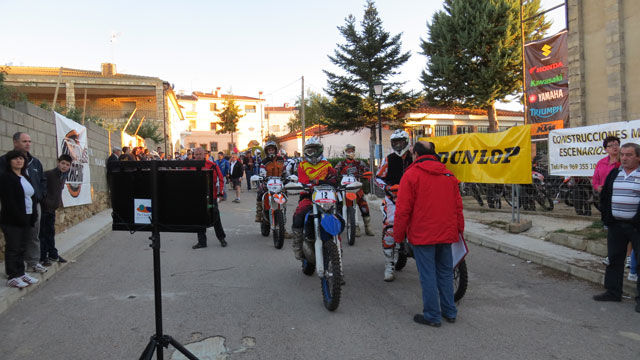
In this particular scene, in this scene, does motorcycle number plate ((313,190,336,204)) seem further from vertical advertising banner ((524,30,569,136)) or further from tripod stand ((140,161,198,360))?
vertical advertising banner ((524,30,569,136))

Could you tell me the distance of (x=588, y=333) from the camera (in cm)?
414

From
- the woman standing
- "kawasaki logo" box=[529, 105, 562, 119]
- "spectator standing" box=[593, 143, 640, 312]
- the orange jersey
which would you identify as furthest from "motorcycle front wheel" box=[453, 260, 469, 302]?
"kawasaki logo" box=[529, 105, 562, 119]

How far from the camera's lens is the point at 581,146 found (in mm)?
8664

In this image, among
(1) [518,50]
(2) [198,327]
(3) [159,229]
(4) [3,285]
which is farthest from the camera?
(1) [518,50]

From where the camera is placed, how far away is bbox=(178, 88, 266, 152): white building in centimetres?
7156

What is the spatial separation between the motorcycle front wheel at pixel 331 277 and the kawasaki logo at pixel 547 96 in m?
20.0

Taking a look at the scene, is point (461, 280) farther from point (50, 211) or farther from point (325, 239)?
point (50, 211)

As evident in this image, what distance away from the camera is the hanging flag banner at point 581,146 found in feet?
25.4

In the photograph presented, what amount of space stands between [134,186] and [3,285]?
3704mm

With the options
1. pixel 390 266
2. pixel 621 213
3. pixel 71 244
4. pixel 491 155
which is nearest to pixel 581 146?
pixel 491 155

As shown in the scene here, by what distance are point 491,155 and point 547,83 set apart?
14227 millimetres

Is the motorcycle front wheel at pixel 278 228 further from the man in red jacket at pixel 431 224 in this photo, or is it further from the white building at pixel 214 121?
the white building at pixel 214 121

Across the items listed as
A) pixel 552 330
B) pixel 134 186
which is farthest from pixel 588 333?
pixel 134 186

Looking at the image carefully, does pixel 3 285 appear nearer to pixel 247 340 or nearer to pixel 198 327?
pixel 198 327
